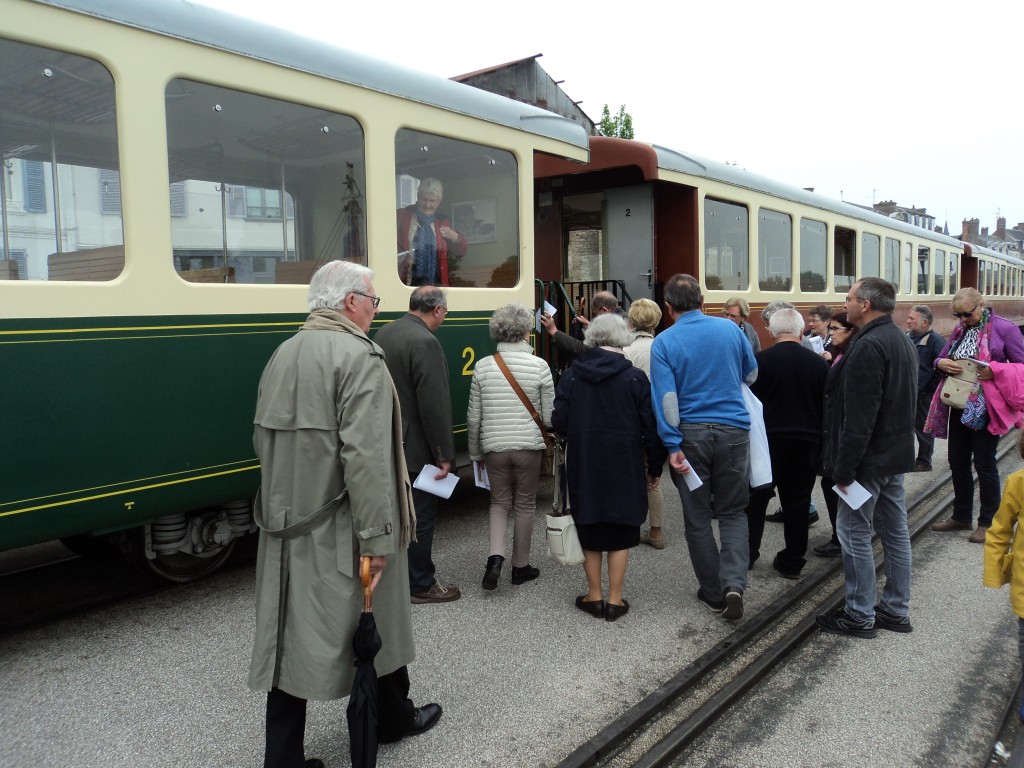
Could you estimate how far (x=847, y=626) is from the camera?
4.04 metres

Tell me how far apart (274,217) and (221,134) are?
490mm

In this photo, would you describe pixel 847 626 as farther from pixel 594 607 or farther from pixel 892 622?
pixel 594 607

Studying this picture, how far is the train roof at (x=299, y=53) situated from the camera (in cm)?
361

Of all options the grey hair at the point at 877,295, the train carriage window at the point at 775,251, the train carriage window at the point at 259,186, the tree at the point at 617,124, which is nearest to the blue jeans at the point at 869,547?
the grey hair at the point at 877,295

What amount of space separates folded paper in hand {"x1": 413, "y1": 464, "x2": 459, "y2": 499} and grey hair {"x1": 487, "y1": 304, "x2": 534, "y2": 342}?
0.85 metres

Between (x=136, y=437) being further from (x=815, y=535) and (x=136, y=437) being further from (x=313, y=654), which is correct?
(x=815, y=535)

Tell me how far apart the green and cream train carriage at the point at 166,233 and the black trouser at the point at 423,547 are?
88 centimetres

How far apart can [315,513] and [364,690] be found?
1.84ft

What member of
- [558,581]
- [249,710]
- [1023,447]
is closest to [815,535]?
[558,581]

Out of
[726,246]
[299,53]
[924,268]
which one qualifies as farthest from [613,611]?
[924,268]

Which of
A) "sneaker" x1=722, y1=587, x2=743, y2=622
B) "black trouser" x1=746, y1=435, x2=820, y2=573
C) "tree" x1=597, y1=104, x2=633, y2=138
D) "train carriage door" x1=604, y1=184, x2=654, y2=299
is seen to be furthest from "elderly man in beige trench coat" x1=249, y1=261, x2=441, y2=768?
"tree" x1=597, y1=104, x2=633, y2=138

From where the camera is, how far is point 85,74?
3496mm

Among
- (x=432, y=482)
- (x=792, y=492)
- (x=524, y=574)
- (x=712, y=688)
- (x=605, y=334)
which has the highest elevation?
(x=605, y=334)

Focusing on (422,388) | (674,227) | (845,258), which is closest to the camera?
→ (422,388)
